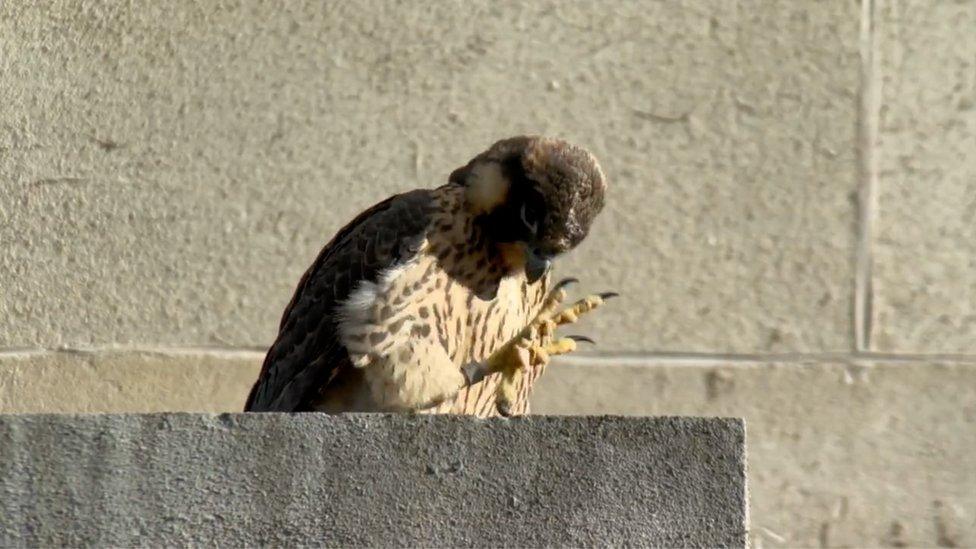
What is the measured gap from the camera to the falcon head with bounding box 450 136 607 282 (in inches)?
167

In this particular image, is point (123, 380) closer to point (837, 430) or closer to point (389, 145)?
point (389, 145)

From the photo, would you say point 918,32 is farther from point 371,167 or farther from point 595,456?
point 595,456

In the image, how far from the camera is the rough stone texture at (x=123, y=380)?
5.22m

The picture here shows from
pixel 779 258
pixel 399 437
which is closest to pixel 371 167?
pixel 779 258

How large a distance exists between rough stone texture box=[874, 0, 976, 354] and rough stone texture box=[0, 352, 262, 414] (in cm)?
171

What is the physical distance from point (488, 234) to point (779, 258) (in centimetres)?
119

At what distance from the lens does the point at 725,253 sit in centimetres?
533

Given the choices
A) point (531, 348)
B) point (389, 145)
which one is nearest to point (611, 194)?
point (389, 145)

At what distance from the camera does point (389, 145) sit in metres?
5.35

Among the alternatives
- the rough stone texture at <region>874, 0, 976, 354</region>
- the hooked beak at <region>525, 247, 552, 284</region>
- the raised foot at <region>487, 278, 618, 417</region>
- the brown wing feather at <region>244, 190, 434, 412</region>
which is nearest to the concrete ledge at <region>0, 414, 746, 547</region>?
the raised foot at <region>487, 278, 618, 417</region>

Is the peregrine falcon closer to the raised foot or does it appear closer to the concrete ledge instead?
the raised foot

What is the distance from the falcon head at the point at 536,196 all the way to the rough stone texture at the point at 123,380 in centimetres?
108

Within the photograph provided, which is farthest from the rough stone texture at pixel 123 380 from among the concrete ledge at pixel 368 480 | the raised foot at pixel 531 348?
the concrete ledge at pixel 368 480

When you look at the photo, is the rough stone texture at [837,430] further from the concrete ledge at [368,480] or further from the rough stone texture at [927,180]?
the concrete ledge at [368,480]
